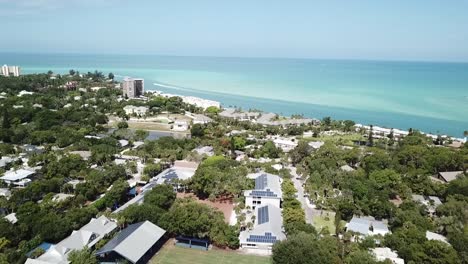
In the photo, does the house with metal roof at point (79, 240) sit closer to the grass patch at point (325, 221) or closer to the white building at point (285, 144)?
the grass patch at point (325, 221)

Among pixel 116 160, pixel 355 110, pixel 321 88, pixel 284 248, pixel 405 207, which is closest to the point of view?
pixel 284 248

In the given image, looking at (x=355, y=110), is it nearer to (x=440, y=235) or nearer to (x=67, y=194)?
(x=440, y=235)

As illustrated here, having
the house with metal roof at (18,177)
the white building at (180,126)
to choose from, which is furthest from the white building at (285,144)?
the house with metal roof at (18,177)

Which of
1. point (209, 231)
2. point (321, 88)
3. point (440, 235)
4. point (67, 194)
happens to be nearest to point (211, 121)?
point (67, 194)

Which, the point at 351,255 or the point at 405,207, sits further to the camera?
the point at 405,207

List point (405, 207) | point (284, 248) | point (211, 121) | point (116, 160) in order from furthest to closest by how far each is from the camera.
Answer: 1. point (211, 121)
2. point (116, 160)
3. point (405, 207)
4. point (284, 248)
